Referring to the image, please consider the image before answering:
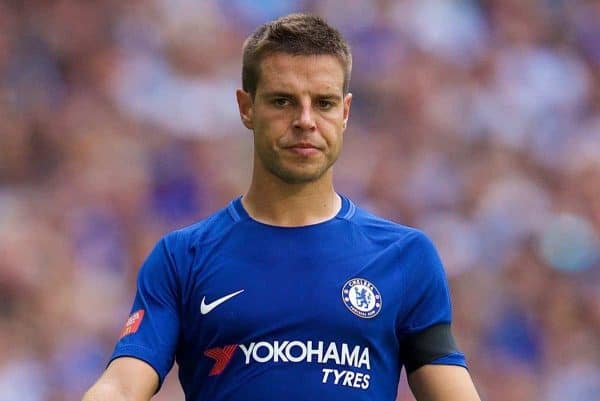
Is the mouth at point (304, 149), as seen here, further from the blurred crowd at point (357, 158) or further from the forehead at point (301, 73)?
the blurred crowd at point (357, 158)

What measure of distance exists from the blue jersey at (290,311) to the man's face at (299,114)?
0.23m

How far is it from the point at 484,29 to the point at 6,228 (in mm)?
3887

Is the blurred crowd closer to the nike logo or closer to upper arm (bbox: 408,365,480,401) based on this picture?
the nike logo

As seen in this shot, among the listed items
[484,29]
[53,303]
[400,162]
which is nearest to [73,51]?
[53,303]

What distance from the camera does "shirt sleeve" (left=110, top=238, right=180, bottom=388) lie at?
3.78 m

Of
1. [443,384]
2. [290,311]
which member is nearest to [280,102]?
[290,311]

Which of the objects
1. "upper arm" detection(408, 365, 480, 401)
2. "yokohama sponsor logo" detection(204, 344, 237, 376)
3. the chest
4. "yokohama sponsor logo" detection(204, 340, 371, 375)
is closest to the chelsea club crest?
the chest

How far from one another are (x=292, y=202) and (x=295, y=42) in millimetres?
504

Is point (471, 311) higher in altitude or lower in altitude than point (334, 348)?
higher

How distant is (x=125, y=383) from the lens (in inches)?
146

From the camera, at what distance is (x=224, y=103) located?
8312mm

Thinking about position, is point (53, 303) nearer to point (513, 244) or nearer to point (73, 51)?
point (73, 51)

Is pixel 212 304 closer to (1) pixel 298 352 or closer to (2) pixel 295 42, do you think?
(1) pixel 298 352

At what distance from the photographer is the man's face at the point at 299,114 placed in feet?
12.5
